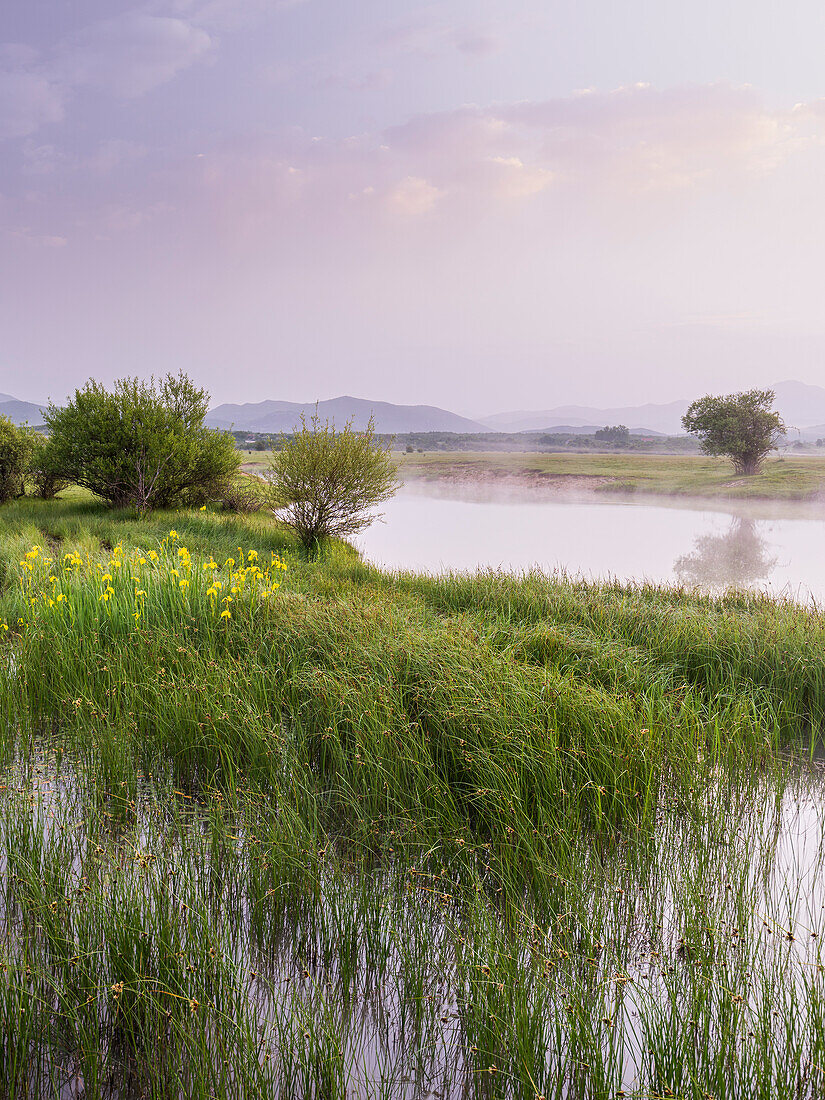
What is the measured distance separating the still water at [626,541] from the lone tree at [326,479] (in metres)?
1.40

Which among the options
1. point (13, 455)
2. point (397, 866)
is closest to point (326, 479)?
point (397, 866)

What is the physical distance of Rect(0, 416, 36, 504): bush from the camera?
16.2 m

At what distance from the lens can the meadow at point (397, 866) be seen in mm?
2002

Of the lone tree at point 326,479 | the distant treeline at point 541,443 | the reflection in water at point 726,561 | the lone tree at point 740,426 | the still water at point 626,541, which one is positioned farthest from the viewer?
the distant treeline at point 541,443

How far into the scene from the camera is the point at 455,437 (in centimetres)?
11131

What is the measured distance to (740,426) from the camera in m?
32.9

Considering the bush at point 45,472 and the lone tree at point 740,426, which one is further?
the lone tree at point 740,426

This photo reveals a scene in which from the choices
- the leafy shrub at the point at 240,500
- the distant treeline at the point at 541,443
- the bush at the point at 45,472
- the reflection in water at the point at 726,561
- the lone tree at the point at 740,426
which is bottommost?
the reflection in water at the point at 726,561

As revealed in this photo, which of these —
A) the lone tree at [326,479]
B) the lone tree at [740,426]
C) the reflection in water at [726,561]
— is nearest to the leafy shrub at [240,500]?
the lone tree at [326,479]

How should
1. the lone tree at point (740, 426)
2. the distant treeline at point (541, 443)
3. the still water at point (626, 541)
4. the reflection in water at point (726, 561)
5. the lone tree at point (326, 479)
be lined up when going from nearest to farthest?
the reflection in water at point (726, 561), the still water at point (626, 541), the lone tree at point (326, 479), the lone tree at point (740, 426), the distant treeline at point (541, 443)

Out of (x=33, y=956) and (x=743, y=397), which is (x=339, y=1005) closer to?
(x=33, y=956)

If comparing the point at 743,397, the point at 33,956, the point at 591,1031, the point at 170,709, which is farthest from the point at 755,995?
the point at 743,397

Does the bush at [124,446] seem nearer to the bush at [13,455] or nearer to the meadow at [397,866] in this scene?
the bush at [13,455]

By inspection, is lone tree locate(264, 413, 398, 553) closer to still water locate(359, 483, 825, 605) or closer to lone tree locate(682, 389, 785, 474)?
still water locate(359, 483, 825, 605)
